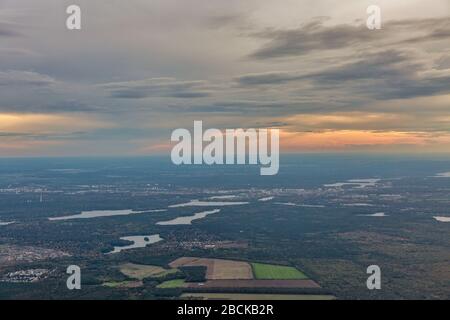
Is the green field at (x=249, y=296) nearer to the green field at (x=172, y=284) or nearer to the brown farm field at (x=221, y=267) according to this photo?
the green field at (x=172, y=284)

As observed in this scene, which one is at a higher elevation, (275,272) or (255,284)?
(255,284)

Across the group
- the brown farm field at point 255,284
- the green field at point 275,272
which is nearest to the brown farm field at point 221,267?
the green field at point 275,272

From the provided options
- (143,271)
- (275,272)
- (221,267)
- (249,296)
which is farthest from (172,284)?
(275,272)

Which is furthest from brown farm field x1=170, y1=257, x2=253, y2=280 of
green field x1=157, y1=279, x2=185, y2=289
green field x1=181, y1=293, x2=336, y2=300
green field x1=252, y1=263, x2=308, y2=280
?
green field x1=181, y1=293, x2=336, y2=300

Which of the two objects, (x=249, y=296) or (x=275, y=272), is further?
(x=275, y=272)

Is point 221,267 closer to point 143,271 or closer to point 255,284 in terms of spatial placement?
point 143,271
